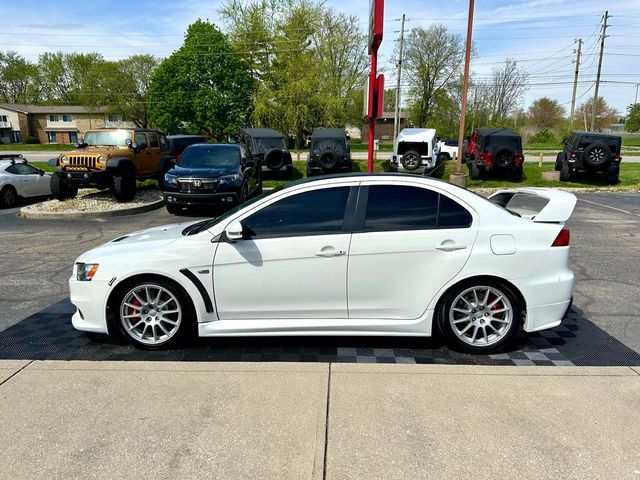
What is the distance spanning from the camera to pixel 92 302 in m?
3.76

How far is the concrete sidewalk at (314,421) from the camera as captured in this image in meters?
2.40

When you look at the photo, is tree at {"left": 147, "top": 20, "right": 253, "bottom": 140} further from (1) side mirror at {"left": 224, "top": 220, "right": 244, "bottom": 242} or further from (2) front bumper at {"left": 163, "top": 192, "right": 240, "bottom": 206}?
(1) side mirror at {"left": 224, "top": 220, "right": 244, "bottom": 242}

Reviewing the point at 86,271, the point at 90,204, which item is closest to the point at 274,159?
the point at 90,204

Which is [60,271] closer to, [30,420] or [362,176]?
[30,420]

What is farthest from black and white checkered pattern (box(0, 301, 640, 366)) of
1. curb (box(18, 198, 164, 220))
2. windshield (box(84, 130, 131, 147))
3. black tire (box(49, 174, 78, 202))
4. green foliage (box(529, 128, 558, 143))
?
green foliage (box(529, 128, 558, 143))

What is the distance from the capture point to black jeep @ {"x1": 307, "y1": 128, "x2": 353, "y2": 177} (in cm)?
1788

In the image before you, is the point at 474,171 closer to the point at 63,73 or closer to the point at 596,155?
the point at 596,155

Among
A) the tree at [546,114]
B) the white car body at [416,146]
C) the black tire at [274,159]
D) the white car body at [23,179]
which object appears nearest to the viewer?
the white car body at [23,179]

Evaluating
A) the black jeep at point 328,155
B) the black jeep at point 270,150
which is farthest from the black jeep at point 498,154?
the black jeep at point 270,150

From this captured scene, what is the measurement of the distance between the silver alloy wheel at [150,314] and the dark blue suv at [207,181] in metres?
6.70

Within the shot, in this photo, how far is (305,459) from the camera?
246cm

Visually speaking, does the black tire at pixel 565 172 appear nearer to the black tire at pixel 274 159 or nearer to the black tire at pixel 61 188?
the black tire at pixel 274 159

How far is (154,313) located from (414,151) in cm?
1646

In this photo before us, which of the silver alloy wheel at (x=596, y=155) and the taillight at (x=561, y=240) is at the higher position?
the silver alloy wheel at (x=596, y=155)
